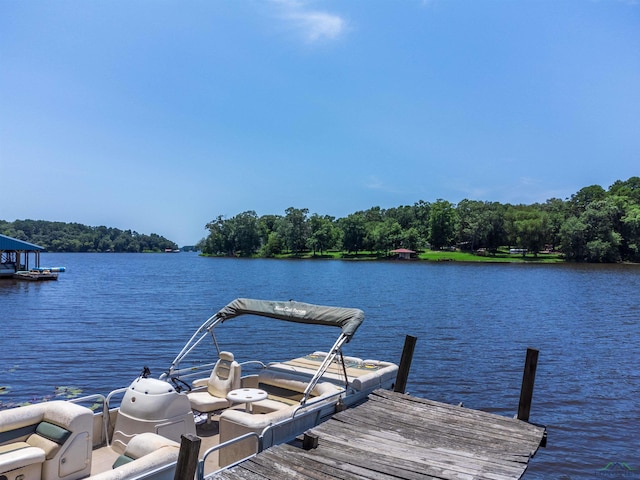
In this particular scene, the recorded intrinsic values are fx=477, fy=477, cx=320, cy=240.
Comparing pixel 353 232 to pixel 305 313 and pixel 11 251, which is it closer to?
pixel 11 251

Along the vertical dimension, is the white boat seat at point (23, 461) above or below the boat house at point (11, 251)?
below

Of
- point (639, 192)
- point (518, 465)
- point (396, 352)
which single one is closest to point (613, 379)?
point (396, 352)

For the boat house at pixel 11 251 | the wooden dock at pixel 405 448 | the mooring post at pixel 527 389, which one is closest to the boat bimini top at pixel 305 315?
the wooden dock at pixel 405 448

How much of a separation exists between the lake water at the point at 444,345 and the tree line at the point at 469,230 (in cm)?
5873

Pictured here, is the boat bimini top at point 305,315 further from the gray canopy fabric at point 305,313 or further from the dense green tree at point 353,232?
the dense green tree at point 353,232

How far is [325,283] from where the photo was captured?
58.6 m

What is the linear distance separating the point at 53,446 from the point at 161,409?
1.54 m

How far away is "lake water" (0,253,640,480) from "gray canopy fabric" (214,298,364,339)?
16.3ft

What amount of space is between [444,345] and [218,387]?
15.2 meters

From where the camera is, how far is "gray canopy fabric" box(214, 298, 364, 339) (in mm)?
10109

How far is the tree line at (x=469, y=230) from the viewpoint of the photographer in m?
95.8

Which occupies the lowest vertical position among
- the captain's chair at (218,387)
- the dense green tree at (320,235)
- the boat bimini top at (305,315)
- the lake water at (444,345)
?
the lake water at (444,345)

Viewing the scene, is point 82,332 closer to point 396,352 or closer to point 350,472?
point 396,352

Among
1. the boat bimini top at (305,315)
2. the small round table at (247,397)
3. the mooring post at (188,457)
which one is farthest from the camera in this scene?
the boat bimini top at (305,315)
